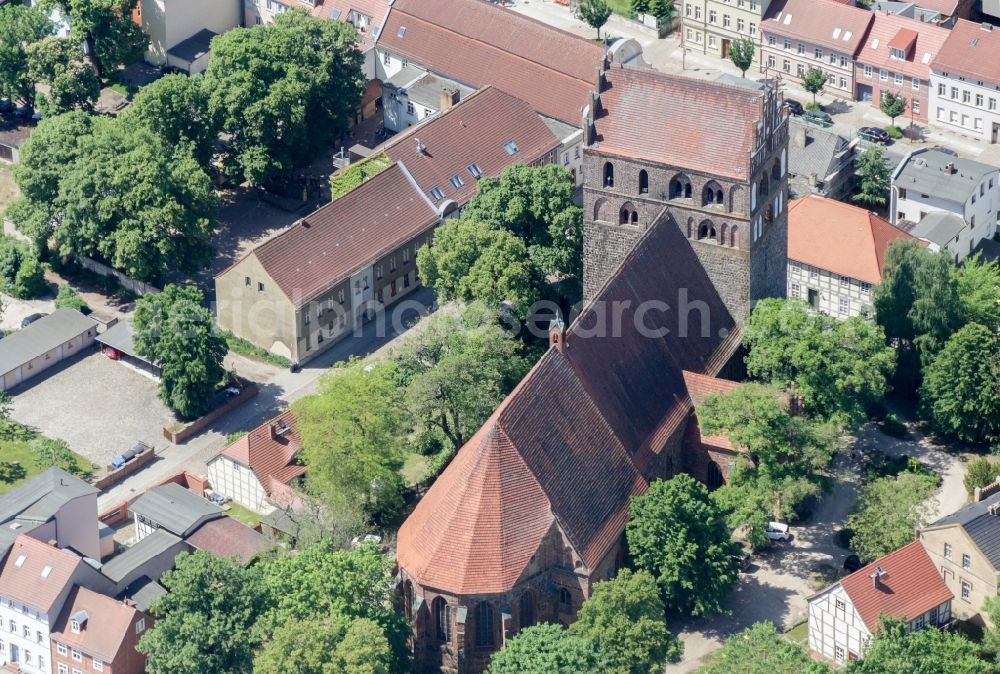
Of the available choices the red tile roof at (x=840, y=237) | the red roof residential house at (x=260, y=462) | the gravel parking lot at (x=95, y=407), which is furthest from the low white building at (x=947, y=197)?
the gravel parking lot at (x=95, y=407)

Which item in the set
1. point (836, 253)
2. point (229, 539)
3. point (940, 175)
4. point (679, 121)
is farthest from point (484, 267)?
point (940, 175)

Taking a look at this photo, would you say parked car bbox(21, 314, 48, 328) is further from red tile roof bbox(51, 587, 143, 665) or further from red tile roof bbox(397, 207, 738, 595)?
red tile roof bbox(397, 207, 738, 595)

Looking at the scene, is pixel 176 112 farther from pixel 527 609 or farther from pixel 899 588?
pixel 899 588

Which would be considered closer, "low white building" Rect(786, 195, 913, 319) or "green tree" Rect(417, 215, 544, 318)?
"green tree" Rect(417, 215, 544, 318)

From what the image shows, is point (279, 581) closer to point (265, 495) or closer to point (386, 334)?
point (265, 495)

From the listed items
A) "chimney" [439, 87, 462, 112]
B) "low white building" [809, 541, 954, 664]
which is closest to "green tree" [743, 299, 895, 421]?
"low white building" [809, 541, 954, 664]

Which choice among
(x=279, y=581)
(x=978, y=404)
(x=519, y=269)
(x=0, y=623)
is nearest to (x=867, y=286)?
(x=978, y=404)

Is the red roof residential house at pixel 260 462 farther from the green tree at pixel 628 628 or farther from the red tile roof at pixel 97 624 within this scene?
the green tree at pixel 628 628
